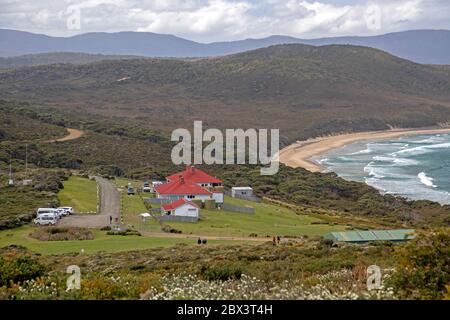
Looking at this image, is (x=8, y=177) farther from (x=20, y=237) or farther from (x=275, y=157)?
(x=275, y=157)

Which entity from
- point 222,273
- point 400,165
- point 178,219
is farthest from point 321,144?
point 222,273

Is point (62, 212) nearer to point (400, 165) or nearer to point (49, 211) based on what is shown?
point (49, 211)

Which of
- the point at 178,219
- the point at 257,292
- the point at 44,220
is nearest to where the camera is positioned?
the point at 257,292

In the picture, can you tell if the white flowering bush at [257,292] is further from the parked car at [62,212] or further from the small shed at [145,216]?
the parked car at [62,212]

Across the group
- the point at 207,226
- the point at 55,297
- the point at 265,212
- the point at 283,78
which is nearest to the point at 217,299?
the point at 55,297
